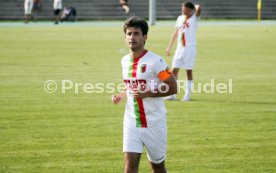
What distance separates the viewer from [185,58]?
17.9 meters

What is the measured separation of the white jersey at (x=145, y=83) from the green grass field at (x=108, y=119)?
7.03ft

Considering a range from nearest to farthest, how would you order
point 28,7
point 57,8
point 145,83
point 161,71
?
point 161,71 < point 145,83 < point 28,7 < point 57,8

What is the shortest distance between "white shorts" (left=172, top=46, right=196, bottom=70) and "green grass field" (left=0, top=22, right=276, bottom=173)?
0.88 meters

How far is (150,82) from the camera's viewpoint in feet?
26.0

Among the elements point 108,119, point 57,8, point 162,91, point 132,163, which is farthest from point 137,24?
point 57,8

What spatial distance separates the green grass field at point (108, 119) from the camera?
1046cm

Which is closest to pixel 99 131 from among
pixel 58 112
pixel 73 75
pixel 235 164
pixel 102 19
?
pixel 58 112

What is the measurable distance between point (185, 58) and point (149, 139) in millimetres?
10183

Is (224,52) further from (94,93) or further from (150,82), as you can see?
(150,82)

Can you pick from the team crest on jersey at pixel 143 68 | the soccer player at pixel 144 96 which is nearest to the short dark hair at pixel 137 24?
the soccer player at pixel 144 96

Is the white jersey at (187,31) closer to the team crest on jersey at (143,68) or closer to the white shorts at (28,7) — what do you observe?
the team crest on jersey at (143,68)

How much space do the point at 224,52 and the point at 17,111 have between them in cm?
1733

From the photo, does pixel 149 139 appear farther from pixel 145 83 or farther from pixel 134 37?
pixel 134 37

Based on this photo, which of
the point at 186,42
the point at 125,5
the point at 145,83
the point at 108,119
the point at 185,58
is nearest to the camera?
the point at 145,83
